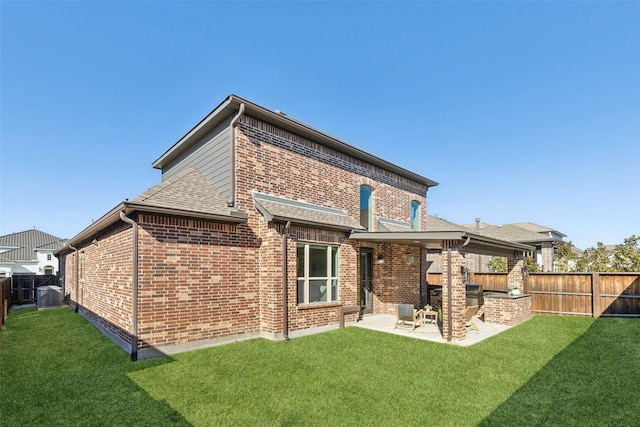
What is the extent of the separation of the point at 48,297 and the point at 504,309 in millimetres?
20027

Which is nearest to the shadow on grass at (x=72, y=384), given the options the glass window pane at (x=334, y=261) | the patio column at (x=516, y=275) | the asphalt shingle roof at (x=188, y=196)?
the asphalt shingle roof at (x=188, y=196)

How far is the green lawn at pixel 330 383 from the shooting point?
14.1 feet

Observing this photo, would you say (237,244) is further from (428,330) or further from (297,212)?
(428,330)

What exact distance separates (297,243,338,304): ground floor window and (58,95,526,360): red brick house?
1.3 inches

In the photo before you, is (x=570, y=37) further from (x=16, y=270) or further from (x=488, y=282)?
(x=16, y=270)

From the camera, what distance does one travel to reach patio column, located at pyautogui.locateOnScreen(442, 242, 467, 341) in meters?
8.30

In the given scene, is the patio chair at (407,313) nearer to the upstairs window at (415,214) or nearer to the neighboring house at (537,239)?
the upstairs window at (415,214)

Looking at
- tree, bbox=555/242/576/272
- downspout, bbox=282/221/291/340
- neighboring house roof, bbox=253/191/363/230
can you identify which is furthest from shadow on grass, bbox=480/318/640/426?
tree, bbox=555/242/576/272

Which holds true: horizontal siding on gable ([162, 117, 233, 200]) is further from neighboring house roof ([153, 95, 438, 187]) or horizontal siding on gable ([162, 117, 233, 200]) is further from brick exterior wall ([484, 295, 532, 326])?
brick exterior wall ([484, 295, 532, 326])

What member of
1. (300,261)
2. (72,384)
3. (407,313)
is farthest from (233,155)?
(407,313)

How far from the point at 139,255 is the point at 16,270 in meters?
45.8

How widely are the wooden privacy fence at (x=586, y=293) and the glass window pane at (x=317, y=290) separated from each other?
859 cm

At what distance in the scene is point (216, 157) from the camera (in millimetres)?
9266

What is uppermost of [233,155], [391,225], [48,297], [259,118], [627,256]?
[259,118]
